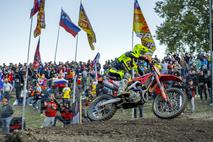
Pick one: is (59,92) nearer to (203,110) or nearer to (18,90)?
(18,90)

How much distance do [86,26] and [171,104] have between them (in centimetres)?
927

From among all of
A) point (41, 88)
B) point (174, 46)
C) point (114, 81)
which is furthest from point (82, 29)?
point (174, 46)

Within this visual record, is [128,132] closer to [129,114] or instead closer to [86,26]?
[86,26]

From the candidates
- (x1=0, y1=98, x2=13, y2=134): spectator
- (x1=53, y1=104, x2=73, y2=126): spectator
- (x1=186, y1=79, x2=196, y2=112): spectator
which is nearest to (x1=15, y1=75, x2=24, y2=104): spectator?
(x1=0, y1=98, x2=13, y2=134): spectator

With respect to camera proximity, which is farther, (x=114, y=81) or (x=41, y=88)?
(x=41, y=88)

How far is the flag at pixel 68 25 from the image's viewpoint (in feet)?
62.3

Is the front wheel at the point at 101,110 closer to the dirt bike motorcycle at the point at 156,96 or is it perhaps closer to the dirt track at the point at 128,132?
the dirt bike motorcycle at the point at 156,96

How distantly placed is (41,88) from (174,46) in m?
18.5

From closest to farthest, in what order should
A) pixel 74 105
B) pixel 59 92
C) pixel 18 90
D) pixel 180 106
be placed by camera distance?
pixel 180 106 → pixel 74 105 → pixel 59 92 → pixel 18 90

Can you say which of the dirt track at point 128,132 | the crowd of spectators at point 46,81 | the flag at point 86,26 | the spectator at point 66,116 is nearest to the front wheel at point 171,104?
the dirt track at point 128,132

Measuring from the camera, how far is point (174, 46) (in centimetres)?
3794

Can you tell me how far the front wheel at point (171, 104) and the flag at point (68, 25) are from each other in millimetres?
9524

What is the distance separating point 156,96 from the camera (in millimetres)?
10328

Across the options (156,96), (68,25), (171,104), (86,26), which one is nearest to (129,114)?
(86,26)
